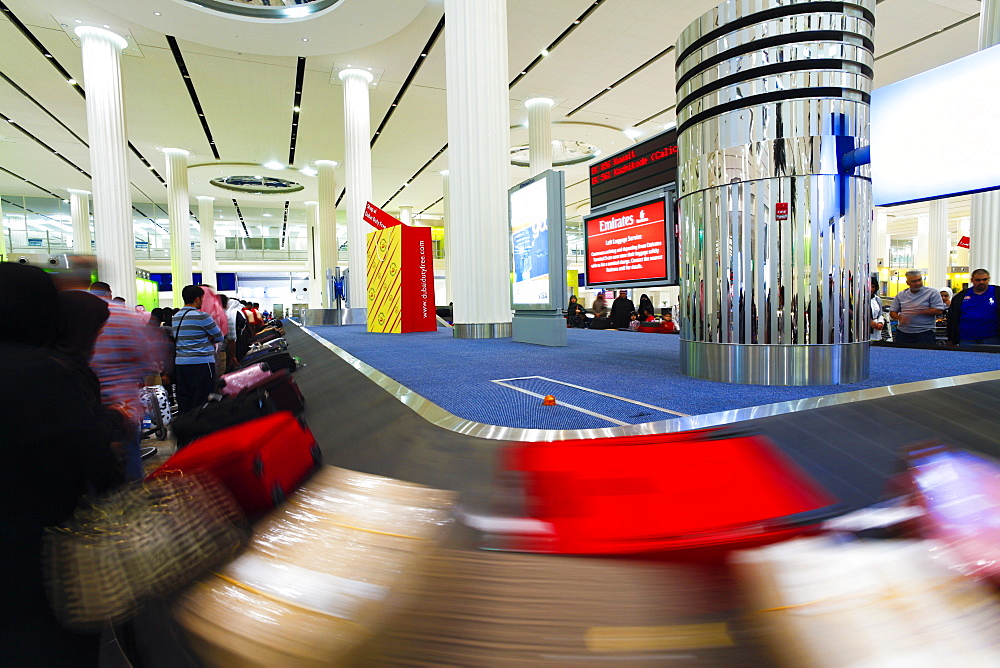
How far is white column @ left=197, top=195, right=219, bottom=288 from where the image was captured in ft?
78.0

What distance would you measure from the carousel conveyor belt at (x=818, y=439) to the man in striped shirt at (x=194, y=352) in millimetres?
4386

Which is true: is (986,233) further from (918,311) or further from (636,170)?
(636,170)

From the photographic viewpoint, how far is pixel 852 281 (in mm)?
1719

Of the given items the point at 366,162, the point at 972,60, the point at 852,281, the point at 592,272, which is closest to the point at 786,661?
the point at 852,281

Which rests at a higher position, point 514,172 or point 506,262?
point 514,172

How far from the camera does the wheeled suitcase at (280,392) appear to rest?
1.53m

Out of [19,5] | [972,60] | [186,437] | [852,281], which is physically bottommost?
[186,437]

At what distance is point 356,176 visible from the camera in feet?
39.4

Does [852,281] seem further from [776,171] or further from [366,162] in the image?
[366,162]

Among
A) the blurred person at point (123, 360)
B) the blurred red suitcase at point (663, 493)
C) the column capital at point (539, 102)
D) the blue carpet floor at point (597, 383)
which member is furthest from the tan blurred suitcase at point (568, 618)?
the column capital at point (539, 102)

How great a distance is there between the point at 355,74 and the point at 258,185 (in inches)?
537

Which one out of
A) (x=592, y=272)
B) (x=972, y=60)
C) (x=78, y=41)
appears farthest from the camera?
(x=78, y=41)

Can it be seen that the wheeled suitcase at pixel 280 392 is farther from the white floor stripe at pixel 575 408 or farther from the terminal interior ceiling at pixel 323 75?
the terminal interior ceiling at pixel 323 75

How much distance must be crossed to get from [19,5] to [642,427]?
13112mm
